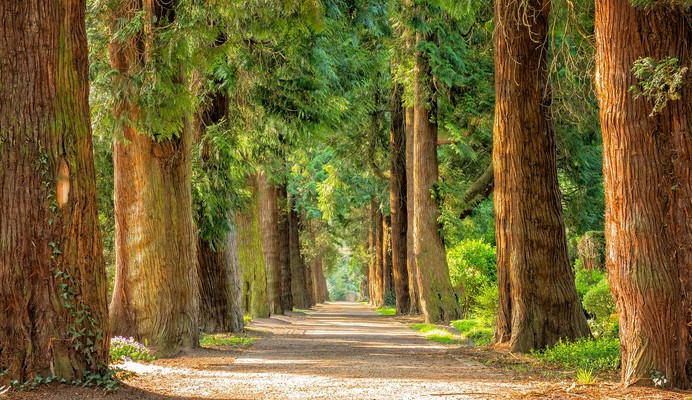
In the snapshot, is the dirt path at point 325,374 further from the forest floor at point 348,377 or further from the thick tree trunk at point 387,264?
the thick tree trunk at point 387,264

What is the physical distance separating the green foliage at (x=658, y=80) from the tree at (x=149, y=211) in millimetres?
7325

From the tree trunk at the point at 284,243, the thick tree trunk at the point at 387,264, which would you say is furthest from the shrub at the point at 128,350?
the thick tree trunk at the point at 387,264

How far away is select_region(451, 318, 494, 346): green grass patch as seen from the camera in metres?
17.4

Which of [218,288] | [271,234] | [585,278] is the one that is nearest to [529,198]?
[218,288]

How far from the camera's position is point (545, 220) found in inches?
540

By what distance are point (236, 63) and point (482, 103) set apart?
885 centimetres

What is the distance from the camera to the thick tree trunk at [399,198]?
3127 cm

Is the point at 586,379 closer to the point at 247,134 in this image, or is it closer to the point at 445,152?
the point at 247,134

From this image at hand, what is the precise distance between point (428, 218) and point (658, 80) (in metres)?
16.7

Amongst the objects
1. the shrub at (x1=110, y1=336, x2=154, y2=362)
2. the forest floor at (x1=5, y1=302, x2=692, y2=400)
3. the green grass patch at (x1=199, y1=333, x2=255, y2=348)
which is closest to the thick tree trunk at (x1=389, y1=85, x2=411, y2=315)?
the green grass patch at (x1=199, y1=333, x2=255, y2=348)

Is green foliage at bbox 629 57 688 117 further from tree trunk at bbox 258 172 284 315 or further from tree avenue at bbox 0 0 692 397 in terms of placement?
tree trunk at bbox 258 172 284 315

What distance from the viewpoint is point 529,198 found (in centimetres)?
1380

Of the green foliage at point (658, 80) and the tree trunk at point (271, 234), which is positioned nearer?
the green foliage at point (658, 80)

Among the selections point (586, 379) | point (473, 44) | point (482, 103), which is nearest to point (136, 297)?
point (586, 379)
